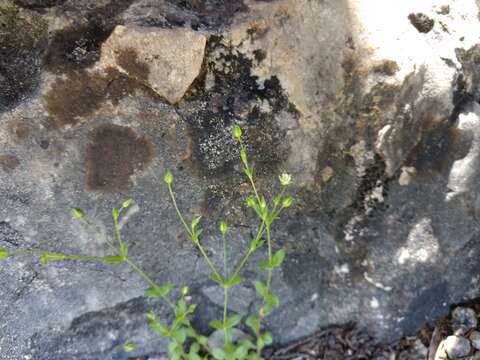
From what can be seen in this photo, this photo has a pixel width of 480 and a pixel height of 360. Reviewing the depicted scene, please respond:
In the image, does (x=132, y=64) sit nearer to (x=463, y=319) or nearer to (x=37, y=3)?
(x=37, y=3)

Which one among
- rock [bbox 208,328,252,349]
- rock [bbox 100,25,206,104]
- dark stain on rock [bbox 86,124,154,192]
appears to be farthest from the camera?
rock [bbox 208,328,252,349]

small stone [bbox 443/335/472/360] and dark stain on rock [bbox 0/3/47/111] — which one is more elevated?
dark stain on rock [bbox 0/3/47/111]

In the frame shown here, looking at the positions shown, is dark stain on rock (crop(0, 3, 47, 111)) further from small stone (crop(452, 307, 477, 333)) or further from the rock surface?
small stone (crop(452, 307, 477, 333))

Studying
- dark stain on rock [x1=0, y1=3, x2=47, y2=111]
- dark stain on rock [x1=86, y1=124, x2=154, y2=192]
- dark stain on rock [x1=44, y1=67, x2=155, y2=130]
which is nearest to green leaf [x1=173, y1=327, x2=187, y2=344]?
dark stain on rock [x1=86, y1=124, x2=154, y2=192]

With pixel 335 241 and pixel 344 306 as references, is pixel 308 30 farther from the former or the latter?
pixel 344 306

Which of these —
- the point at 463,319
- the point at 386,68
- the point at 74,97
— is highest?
the point at 386,68

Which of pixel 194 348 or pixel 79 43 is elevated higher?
pixel 79 43

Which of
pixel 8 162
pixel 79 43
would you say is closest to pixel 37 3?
pixel 79 43
